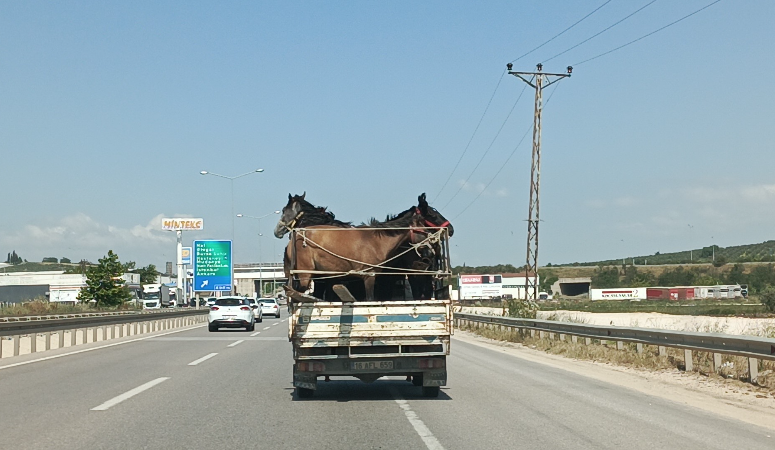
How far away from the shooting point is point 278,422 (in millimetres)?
9141

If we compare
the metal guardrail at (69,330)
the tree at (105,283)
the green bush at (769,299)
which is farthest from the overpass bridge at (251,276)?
the metal guardrail at (69,330)

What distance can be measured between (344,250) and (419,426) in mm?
3260

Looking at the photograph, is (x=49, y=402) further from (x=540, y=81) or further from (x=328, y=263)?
(x=540, y=81)

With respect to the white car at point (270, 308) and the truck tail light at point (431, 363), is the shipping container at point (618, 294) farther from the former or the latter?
the truck tail light at point (431, 363)

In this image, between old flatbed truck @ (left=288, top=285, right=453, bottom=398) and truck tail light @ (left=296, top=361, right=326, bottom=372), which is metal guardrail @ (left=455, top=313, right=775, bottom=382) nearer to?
old flatbed truck @ (left=288, top=285, right=453, bottom=398)

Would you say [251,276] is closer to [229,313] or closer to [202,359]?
[229,313]

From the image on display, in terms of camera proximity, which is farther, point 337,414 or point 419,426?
point 337,414

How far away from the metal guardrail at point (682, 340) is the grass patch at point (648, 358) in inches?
8.0

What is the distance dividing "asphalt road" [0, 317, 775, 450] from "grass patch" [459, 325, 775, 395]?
7.96 ft

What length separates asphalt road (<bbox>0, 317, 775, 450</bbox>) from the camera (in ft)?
26.3

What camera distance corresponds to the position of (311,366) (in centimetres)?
1082

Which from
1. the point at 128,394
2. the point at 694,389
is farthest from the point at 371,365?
the point at 694,389

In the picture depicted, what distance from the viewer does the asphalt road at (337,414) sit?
8008 millimetres

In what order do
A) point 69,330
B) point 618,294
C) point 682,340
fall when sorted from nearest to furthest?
point 682,340, point 69,330, point 618,294
